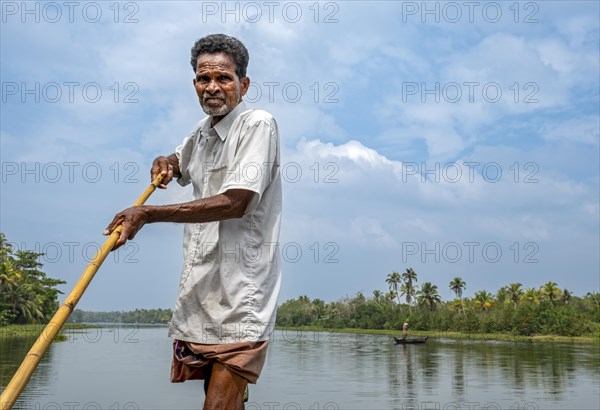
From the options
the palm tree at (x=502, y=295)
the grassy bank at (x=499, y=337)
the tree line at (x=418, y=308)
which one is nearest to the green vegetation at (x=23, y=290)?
the tree line at (x=418, y=308)

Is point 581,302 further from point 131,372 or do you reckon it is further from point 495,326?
point 131,372

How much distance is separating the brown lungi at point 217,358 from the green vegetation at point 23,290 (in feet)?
162

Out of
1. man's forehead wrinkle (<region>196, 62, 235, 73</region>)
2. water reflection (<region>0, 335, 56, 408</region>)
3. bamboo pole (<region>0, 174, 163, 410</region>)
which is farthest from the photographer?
water reflection (<region>0, 335, 56, 408</region>)

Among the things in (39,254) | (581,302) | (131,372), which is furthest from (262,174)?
(581,302)

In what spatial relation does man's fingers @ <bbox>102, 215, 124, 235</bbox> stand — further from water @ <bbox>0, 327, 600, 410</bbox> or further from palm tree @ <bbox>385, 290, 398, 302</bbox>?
palm tree @ <bbox>385, 290, 398, 302</bbox>

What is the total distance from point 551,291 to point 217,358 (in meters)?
77.6

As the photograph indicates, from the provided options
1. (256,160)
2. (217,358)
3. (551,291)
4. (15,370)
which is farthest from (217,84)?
(551,291)

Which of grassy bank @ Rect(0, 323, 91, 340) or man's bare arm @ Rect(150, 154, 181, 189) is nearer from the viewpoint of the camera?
man's bare arm @ Rect(150, 154, 181, 189)

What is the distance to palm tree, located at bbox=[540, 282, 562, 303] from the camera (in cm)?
7394

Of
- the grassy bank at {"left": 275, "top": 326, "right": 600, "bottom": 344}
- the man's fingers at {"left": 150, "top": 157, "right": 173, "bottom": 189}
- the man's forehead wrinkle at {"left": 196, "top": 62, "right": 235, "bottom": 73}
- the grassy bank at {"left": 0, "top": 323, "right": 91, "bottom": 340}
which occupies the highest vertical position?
the man's forehead wrinkle at {"left": 196, "top": 62, "right": 235, "bottom": 73}

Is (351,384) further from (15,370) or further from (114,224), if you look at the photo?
(114,224)

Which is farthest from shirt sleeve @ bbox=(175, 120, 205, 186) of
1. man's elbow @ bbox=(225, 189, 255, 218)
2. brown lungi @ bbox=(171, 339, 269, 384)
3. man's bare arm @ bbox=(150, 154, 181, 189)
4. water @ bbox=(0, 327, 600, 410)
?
water @ bbox=(0, 327, 600, 410)

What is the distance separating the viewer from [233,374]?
159 centimetres

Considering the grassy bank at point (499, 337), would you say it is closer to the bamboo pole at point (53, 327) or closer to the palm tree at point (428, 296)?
the palm tree at point (428, 296)
